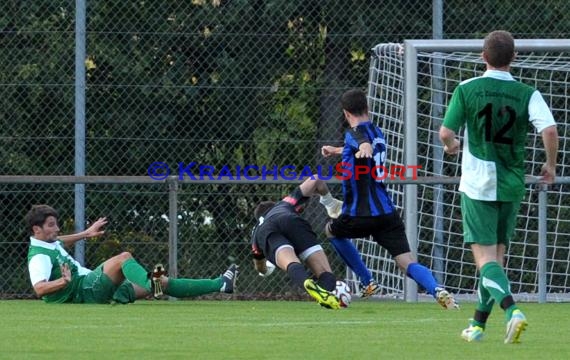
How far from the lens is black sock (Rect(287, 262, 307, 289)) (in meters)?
10.2

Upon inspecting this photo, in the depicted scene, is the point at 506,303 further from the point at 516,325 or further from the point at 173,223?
the point at 173,223

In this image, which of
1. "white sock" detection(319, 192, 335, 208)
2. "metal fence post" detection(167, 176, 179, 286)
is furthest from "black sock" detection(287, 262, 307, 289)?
"metal fence post" detection(167, 176, 179, 286)

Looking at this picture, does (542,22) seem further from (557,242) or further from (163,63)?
(163,63)

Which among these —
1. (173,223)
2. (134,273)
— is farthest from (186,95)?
(134,273)

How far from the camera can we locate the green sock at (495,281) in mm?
7237

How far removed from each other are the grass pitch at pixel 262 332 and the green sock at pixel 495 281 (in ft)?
0.82

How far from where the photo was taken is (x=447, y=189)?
13516 millimetres

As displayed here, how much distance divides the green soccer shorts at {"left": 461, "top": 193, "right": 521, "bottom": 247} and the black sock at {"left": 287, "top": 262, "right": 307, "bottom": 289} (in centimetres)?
277

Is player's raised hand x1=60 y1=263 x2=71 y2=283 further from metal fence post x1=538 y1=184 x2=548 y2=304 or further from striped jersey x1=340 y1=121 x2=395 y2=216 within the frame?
metal fence post x1=538 y1=184 x2=548 y2=304

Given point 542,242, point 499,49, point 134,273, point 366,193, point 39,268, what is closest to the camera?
point 499,49

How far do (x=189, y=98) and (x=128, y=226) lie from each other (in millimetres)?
1274

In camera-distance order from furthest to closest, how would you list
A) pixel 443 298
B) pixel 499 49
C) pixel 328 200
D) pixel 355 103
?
pixel 328 200
pixel 355 103
pixel 443 298
pixel 499 49

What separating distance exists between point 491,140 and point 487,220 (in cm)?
41

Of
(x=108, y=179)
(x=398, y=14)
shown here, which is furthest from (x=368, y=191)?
(x=398, y=14)
